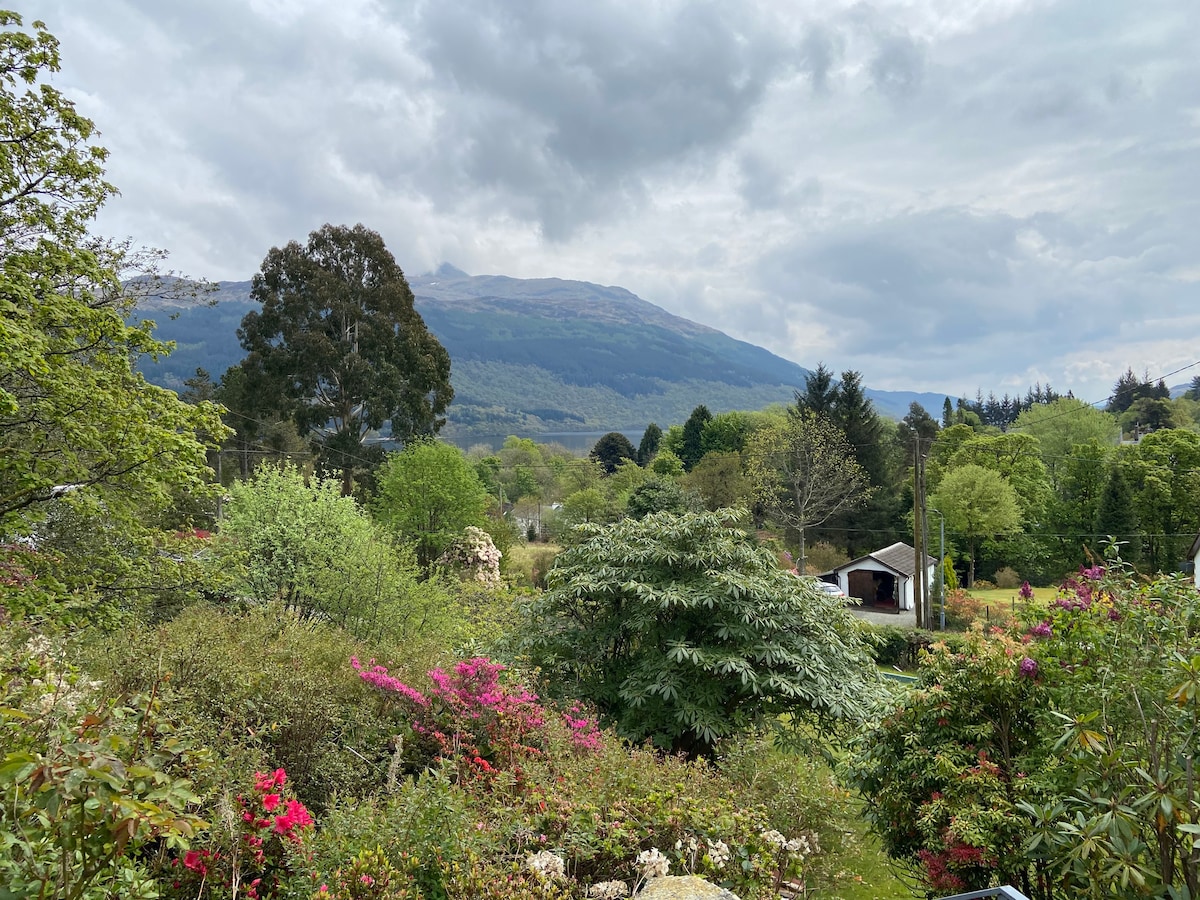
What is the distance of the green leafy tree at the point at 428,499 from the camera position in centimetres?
2836

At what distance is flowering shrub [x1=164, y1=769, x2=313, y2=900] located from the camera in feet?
12.1

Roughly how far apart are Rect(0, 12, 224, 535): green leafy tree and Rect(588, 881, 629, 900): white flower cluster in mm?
7987

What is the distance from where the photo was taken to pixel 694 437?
5719cm

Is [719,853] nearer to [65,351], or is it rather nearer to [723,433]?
[65,351]

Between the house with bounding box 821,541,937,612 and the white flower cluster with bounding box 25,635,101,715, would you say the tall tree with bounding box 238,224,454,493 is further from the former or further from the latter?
the white flower cluster with bounding box 25,635,101,715

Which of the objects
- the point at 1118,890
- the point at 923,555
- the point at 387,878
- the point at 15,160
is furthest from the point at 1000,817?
the point at 923,555

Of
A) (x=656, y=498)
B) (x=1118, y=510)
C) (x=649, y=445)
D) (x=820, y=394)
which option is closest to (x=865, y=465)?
(x=820, y=394)

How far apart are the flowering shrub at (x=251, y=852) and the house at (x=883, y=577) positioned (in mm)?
33476

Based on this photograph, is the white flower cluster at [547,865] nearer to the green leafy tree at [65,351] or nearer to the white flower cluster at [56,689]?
the white flower cluster at [56,689]

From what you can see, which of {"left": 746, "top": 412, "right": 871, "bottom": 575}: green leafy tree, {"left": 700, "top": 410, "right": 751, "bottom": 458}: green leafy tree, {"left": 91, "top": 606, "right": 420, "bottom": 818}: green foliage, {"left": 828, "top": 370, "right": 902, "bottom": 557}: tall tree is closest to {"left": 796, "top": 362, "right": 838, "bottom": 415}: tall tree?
{"left": 828, "top": 370, "right": 902, "bottom": 557}: tall tree

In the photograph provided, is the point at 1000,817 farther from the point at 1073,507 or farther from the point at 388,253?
the point at 1073,507

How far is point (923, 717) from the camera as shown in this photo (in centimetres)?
569

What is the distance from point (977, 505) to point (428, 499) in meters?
29.6

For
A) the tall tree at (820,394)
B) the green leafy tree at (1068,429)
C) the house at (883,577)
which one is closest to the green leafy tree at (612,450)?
the tall tree at (820,394)
